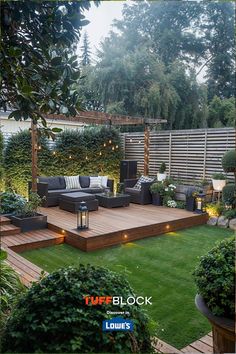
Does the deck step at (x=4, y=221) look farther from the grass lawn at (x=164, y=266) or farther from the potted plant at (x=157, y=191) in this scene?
the potted plant at (x=157, y=191)

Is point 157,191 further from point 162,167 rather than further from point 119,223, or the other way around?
point 119,223

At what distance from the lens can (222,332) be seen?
5.07 feet

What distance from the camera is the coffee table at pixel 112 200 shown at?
263 inches

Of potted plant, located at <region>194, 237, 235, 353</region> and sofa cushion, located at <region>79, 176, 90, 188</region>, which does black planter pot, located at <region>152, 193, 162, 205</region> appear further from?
potted plant, located at <region>194, 237, 235, 353</region>

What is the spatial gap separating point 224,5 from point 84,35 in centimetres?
78

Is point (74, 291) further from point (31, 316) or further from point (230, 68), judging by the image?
point (230, 68)

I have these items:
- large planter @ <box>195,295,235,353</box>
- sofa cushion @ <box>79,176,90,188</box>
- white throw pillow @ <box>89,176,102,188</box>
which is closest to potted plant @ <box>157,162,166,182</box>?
white throw pillow @ <box>89,176,102,188</box>

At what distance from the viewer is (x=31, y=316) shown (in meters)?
1.36

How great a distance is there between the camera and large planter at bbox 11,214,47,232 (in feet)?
15.3

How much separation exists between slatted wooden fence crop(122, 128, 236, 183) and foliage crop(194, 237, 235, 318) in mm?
5085

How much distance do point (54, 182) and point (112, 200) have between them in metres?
1.72

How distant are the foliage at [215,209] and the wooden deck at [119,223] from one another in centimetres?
28

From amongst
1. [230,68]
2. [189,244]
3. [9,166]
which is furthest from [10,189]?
[230,68]

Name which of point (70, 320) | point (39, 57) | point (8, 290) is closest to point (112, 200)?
point (8, 290)
